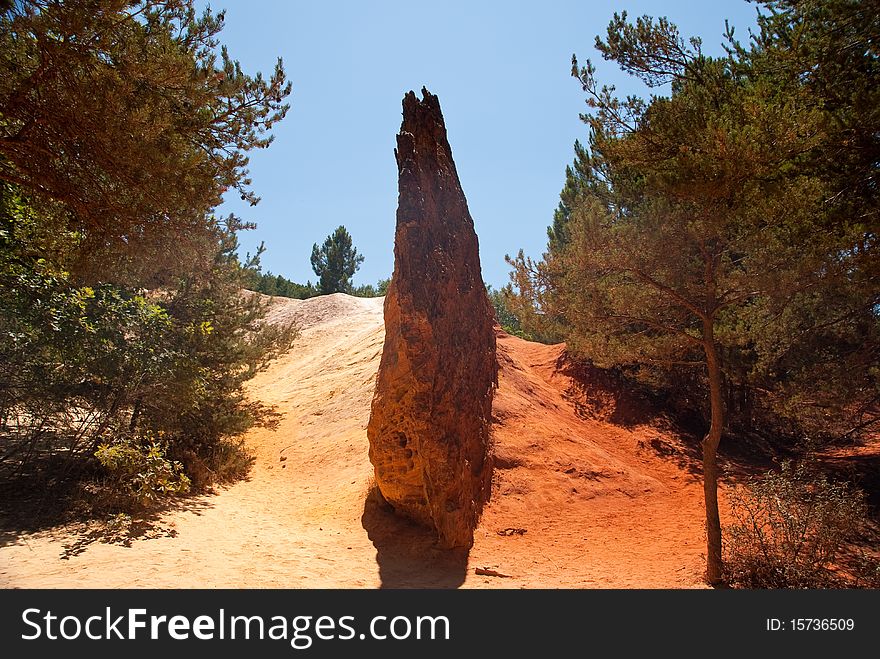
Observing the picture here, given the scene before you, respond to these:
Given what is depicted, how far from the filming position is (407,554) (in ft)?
24.0

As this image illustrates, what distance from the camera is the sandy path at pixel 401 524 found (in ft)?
19.8

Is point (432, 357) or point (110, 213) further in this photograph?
point (432, 357)

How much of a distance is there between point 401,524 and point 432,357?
2727 mm

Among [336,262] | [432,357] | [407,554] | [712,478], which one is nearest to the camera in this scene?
[712,478]

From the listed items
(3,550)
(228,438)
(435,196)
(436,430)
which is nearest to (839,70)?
(435,196)

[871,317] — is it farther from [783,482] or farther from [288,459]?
[288,459]

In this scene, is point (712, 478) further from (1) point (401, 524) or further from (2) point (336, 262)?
(2) point (336, 262)

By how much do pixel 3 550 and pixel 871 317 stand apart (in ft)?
41.9

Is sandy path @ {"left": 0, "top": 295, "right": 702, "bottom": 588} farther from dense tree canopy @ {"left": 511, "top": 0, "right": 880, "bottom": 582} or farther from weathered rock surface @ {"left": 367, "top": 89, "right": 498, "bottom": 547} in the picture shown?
dense tree canopy @ {"left": 511, "top": 0, "right": 880, "bottom": 582}

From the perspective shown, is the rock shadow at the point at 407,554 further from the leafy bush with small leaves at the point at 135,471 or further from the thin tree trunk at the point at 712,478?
the leafy bush with small leaves at the point at 135,471

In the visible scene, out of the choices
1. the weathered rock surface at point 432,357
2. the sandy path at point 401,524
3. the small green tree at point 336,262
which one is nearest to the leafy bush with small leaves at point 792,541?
the sandy path at point 401,524

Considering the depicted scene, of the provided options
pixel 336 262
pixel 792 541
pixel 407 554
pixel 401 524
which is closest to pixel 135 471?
pixel 401 524

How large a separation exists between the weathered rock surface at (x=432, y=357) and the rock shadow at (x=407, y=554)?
0.20m

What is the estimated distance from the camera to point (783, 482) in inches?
246
